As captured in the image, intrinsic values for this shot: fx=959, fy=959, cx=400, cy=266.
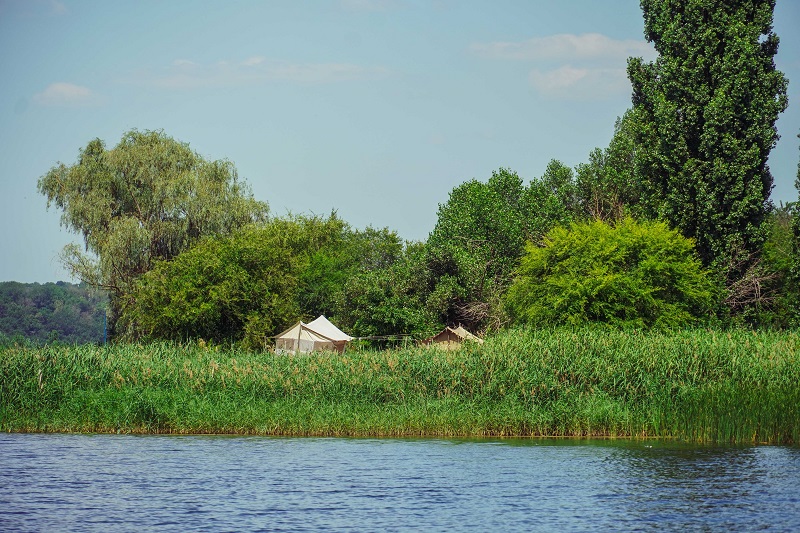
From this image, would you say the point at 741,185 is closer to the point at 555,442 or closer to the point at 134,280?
the point at 555,442

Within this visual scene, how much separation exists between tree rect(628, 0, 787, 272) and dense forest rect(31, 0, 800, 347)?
9 centimetres

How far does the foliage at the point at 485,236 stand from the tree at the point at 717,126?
14332 millimetres

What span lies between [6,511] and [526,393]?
655 inches

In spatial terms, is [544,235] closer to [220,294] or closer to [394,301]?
[394,301]

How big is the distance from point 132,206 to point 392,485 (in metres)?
42.8

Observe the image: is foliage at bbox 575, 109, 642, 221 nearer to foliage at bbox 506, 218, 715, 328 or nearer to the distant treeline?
foliage at bbox 506, 218, 715, 328

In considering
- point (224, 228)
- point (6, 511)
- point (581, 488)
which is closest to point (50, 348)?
point (6, 511)

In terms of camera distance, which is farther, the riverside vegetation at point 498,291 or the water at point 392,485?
the riverside vegetation at point 498,291

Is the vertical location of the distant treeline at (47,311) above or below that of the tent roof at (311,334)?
above

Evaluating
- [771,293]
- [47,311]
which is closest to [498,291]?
[771,293]

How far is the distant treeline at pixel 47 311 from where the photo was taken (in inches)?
4722

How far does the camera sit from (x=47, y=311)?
132 metres

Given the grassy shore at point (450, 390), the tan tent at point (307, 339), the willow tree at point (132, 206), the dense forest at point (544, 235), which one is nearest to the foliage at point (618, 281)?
the dense forest at point (544, 235)

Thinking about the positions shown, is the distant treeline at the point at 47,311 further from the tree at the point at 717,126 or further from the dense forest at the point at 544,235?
the tree at the point at 717,126
